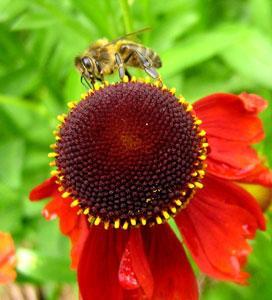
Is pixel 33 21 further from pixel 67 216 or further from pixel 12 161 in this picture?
pixel 67 216

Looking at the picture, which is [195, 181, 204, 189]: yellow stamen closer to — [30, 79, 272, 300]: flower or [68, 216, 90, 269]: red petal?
[30, 79, 272, 300]: flower

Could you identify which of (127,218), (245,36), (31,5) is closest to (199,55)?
(245,36)

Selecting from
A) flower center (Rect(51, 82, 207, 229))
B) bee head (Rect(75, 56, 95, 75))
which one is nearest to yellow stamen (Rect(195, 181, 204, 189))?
flower center (Rect(51, 82, 207, 229))

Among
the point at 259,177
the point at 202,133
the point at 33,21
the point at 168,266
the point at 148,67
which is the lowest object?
the point at 168,266

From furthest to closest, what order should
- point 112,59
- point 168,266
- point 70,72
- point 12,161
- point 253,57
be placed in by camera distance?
point 12,161, point 253,57, point 70,72, point 112,59, point 168,266

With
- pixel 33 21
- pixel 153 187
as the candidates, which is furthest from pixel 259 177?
pixel 33 21

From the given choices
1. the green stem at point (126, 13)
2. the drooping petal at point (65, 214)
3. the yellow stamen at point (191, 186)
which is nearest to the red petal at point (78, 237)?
the drooping petal at point (65, 214)
